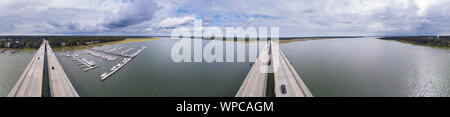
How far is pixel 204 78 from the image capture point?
733 inches

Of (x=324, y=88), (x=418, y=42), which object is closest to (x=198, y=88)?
(x=324, y=88)

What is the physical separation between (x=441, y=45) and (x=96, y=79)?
3805 inches

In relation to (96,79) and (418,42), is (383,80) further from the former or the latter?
(418,42)

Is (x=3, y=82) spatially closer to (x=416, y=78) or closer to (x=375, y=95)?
(x=375, y=95)

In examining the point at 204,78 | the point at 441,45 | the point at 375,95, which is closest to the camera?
the point at 375,95

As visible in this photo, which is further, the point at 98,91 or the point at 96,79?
the point at 96,79

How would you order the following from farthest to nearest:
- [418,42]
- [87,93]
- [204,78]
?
[418,42] < [204,78] < [87,93]

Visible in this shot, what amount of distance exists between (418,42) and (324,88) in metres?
88.7

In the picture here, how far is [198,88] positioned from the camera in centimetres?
1544

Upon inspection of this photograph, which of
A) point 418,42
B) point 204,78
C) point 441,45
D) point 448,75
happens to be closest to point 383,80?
point 448,75

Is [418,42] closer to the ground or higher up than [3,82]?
higher up

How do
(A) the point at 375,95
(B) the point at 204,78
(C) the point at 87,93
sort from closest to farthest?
(A) the point at 375,95 → (C) the point at 87,93 → (B) the point at 204,78

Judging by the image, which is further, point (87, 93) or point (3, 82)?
point (3, 82)

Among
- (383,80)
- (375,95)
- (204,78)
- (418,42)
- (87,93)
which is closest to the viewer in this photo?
(375,95)
